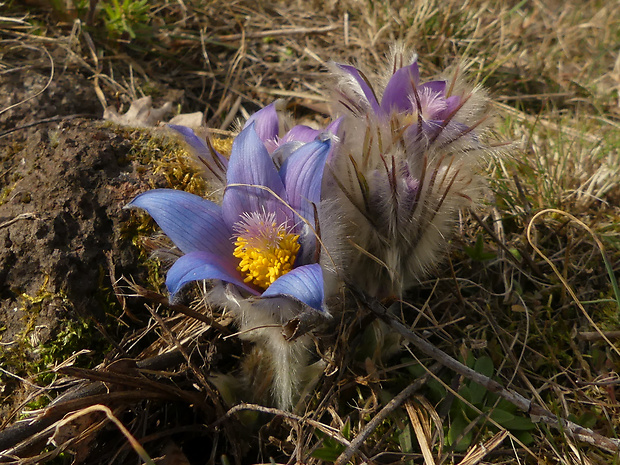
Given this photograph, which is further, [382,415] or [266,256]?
[382,415]

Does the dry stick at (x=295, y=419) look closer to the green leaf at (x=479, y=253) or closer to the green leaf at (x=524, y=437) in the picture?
the green leaf at (x=524, y=437)

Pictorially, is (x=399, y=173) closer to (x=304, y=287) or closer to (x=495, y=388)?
(x=304, y=287)

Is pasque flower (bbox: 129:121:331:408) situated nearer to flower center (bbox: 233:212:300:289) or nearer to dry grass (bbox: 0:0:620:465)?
flower center (bbox: 233:212:300:289)

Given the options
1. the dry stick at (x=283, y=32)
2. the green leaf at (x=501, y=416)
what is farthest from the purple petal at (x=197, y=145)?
the dry stick at (x=283, y=32)

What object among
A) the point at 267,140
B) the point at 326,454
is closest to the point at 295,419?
the point at 326,454

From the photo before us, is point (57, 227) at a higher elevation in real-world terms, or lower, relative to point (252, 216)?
lower

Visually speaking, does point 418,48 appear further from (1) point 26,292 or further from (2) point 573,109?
(1) point 26,292

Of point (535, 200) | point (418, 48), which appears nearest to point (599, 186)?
point (535, 200)
